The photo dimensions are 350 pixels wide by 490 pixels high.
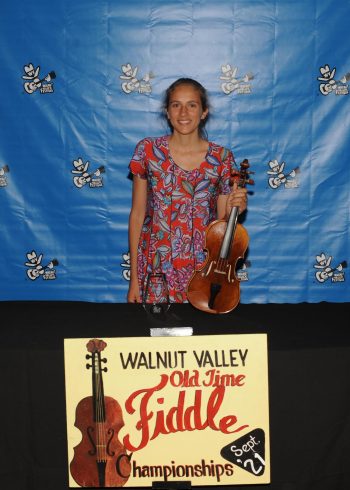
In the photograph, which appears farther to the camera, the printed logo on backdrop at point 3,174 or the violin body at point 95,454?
the printed logo on backdrop at point 3,174

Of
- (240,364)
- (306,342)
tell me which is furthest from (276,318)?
(240,364)

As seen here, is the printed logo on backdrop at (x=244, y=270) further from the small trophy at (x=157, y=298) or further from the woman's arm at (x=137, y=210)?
the small trophy at (x=157, y=298)

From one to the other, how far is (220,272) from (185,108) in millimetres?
782

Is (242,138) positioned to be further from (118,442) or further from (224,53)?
(118,442)

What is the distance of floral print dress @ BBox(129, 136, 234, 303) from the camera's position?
236 centimetres

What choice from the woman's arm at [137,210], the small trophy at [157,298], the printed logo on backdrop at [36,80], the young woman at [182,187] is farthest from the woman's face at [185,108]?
the printed logo on backdrop at [36,80]

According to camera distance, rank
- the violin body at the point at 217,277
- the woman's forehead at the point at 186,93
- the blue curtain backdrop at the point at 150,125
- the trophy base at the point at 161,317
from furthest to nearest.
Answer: the blue curtain backdrop at the point at 150,125
the woman's forehead at the point at 186,93
the violin body at the point at 217,277
the trophy base at the point at 161,317

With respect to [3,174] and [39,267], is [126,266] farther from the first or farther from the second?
[3,174]

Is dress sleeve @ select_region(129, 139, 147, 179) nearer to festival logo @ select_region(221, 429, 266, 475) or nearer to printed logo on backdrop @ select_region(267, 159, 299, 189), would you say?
printed logo on backdrop @ select_region(267, 159, 299, 189)

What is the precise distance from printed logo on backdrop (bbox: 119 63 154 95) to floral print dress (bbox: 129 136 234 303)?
1.02 meters

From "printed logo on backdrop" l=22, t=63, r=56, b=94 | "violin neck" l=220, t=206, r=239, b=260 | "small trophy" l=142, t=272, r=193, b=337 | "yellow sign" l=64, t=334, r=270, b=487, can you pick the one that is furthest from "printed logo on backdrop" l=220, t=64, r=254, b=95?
"yellow sign" l=64, t=334, r=270, b=487

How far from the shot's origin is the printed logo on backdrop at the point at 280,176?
3363 millimetres

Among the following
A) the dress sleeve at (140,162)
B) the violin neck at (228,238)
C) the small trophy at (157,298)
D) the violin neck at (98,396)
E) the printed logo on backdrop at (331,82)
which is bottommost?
the violin neck at (98,396)

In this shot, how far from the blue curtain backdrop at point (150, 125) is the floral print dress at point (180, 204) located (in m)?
1.00
